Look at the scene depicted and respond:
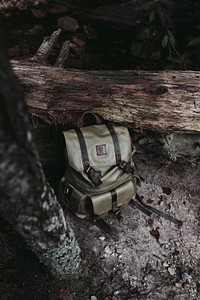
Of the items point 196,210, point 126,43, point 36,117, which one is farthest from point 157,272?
point 126,43

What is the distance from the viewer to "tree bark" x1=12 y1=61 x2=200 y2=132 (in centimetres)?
337

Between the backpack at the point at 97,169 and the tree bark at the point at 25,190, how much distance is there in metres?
0.48

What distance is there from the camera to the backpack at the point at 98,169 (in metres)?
3.21

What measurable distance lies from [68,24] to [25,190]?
3693 millimetres

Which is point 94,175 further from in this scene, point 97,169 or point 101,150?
point 101,150

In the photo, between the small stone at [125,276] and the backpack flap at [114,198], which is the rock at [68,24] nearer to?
the backpack flap at [114,198]

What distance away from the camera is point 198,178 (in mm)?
3951

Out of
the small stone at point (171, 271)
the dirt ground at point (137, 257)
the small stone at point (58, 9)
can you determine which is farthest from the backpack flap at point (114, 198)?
the small stone at point (58, 9)

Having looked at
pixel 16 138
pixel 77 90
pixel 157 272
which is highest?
pixel 16 138

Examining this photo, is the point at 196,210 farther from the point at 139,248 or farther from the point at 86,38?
the point at 86,38

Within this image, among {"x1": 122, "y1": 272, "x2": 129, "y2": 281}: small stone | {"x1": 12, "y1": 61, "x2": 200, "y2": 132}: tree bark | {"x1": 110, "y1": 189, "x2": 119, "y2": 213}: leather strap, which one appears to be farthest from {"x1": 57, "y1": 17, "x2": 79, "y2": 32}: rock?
{"x1": 122, "y1": 272, "x2": 129, "y2": 281}: small stone

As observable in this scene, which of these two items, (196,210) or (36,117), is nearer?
(36,117)

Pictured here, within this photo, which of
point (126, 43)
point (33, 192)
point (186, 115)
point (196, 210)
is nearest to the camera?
point (33, 192)

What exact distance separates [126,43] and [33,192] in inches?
135
